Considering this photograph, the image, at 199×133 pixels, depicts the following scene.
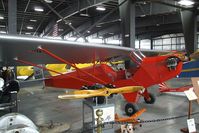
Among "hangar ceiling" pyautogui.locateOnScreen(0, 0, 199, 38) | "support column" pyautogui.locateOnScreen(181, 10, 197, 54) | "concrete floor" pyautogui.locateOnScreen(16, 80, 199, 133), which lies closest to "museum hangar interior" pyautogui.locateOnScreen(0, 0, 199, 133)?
"concrete floor" pyautogui.locateOnScreen(16, 80, 199, 133)

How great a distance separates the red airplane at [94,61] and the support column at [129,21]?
11.0 feet

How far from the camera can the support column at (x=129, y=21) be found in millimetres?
8773

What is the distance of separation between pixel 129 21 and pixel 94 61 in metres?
4.40

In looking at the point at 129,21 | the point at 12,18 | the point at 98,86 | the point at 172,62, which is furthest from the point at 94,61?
the point at 129,21

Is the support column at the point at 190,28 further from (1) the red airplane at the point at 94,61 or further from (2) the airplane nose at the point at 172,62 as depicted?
(2) the airplane nose at the point at 172,62

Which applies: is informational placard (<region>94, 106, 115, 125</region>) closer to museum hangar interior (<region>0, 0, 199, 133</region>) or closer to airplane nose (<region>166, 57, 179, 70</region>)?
museum hangar interior (<region>0, 0, 199, 133</region>)

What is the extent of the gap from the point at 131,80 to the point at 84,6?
6.52 meters

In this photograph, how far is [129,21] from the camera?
8.83 meters

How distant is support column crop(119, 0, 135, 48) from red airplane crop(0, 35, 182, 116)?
11.0ft

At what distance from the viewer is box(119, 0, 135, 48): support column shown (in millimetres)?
8773

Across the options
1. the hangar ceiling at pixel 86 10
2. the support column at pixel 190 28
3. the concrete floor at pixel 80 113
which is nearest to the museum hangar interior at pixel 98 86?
the concrete floor at pixel 80 113

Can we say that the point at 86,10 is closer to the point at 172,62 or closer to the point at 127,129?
the point at 172,62

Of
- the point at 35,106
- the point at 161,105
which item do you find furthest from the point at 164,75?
the point at 35,106

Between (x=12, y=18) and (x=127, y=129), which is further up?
(x=12, y=18)
